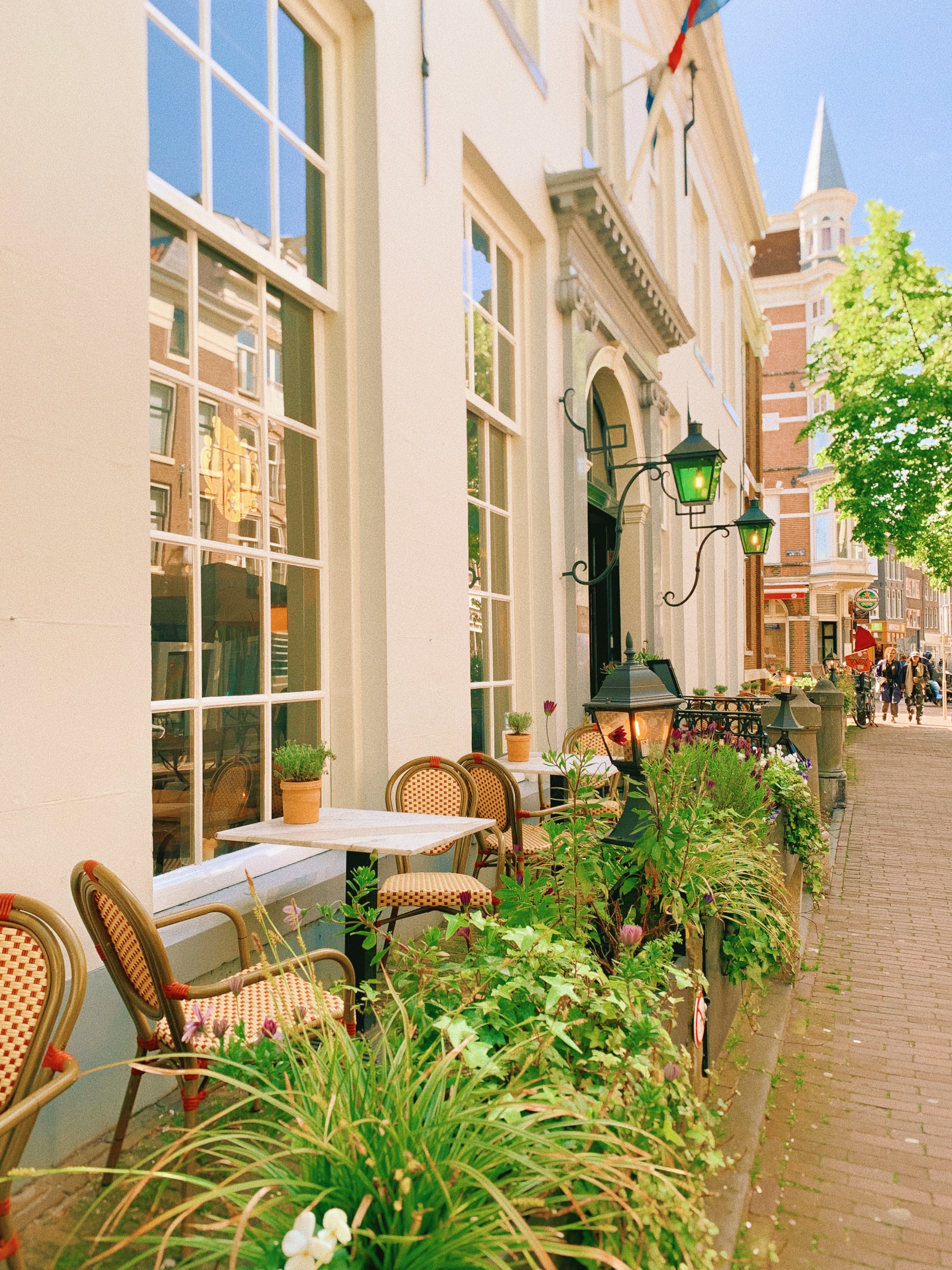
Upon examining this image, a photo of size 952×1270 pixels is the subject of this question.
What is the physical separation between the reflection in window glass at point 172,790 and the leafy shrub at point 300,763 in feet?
1.09

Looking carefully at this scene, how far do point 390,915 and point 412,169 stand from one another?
3.88m

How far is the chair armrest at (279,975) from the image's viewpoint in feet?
6.69

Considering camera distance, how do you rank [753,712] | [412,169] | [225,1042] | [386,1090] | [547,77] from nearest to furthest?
[386,1090] → [225,1042] → [412,169] → [547,77] → [753,712]

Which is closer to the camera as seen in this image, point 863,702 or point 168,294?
point 168,294

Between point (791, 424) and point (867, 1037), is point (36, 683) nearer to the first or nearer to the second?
point (867, 1037)

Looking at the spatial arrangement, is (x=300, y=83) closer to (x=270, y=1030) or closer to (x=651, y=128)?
(x=270, y=1030)

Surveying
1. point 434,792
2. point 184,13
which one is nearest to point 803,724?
point 434,792

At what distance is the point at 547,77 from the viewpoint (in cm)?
721

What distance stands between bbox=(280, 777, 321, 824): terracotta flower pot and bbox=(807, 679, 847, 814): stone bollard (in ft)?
23.2

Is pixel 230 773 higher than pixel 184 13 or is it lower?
lower

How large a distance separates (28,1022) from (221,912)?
96cm

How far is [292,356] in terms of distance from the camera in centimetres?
415

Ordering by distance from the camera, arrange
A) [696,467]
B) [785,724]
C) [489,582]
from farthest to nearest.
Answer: [785,724], [696,467], [489,582]

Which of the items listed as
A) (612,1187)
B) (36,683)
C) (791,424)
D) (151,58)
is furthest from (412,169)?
(791,424)
